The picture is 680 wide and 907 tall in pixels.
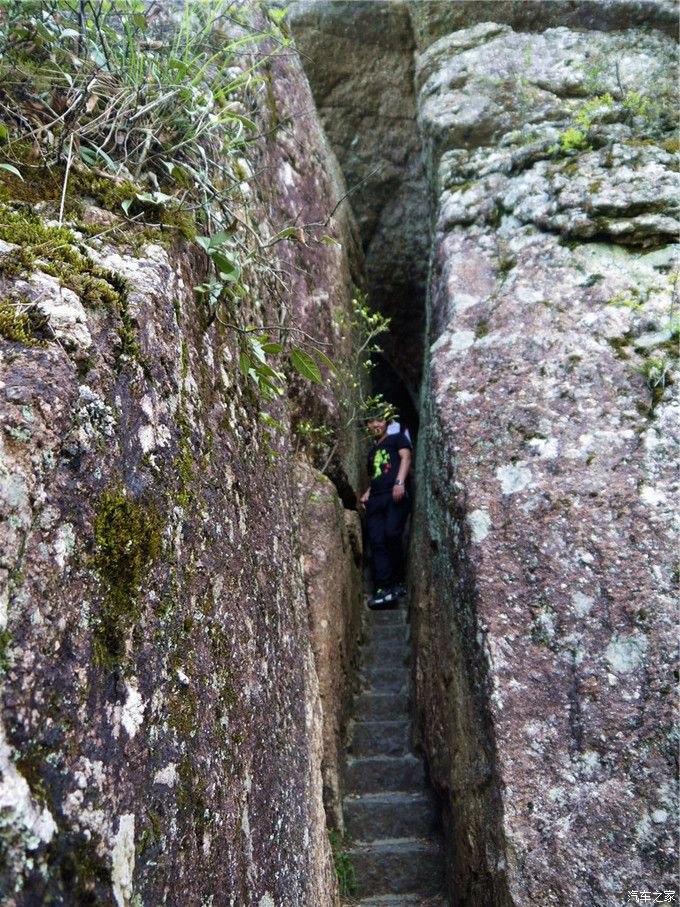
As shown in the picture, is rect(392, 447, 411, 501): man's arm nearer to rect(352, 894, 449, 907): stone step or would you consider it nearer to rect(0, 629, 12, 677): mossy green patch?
rect(352, 894, 449, 907): stone step

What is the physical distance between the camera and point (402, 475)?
4.83 metres

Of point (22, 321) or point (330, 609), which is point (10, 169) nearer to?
point (22, 321)

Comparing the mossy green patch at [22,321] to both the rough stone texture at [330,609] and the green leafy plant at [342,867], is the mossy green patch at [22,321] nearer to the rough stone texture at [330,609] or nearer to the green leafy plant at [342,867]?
the rough stone texture at [330,609]

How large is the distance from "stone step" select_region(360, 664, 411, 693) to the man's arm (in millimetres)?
1222

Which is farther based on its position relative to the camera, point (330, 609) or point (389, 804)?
point (330, 609)

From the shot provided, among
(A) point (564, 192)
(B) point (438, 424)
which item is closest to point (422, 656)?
(B) point (438, 424)

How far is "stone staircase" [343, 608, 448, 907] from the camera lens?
289 cm

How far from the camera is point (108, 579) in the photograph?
1.17 meters

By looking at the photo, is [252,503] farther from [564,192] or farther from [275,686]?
[564,192]

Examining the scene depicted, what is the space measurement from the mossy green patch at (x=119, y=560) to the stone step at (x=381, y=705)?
2819 millimetres

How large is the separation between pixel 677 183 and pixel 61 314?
3.04 m

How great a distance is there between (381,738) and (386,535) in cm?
161

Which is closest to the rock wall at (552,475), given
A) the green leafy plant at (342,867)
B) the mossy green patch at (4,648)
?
the green leafy plant at (342,867)

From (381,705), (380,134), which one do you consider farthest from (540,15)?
(381,705)
